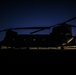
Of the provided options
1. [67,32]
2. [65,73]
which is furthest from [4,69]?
[67,32]

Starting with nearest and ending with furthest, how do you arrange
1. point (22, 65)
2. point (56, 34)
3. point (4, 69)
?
1. point (4, 69)
2. point (22, 65)
3. point (56, 34)

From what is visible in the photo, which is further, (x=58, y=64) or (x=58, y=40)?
(x=58, y=40)

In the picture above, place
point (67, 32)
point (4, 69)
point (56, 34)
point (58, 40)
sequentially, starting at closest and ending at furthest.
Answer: point (4, 69)
point (58, 40)
point (56, 34)
point (67, 32)

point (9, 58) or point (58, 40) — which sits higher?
point (9, 58)

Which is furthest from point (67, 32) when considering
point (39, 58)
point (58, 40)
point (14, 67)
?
point (14, 67)

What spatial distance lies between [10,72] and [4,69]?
0.39m

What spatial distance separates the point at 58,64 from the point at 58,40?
299 inches

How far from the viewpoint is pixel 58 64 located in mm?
5355

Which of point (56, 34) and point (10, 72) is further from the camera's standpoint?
point (56, 34)

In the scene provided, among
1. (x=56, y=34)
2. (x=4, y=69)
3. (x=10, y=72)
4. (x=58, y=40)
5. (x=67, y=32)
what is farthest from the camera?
(x=67, y=32)

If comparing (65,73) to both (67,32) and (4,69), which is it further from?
(67,32)

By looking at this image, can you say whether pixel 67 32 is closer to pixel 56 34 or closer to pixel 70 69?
pixel 56 34

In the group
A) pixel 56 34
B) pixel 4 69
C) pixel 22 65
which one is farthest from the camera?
pixel 56 34

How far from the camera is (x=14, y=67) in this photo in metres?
5.17
